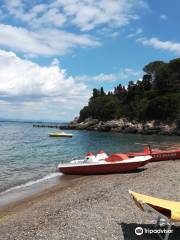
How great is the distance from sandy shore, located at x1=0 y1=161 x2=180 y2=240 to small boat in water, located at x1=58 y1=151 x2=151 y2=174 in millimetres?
5984

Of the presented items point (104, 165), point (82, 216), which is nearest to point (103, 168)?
point (104, 165)

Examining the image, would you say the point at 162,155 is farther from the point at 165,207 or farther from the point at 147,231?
the point at 165,207

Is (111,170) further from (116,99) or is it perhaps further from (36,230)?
(116,99)

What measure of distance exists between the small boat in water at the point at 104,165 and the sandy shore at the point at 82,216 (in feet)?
19.6

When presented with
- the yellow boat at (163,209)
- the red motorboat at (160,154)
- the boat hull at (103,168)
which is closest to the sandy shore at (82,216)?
the yellow boat at (163,209)

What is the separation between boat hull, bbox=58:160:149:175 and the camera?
23.7 metres

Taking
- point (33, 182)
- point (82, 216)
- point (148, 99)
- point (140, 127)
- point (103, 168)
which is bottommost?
point (33, 182)

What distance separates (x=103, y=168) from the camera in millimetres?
24016

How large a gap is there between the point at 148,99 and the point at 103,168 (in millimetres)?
95723

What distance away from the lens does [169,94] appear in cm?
11162

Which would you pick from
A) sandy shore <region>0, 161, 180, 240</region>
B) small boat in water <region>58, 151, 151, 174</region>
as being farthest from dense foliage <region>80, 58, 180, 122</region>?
sandy shore <region>0, 161, 180, 240</region>

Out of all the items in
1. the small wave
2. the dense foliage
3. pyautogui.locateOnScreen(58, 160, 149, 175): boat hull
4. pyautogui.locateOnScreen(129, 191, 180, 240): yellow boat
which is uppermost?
the dense foliage

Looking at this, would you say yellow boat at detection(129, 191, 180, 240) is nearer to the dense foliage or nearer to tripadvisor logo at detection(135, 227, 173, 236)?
tripadvisor logo at detection(135, 227, 173, 236)

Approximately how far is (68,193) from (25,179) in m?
6.74
